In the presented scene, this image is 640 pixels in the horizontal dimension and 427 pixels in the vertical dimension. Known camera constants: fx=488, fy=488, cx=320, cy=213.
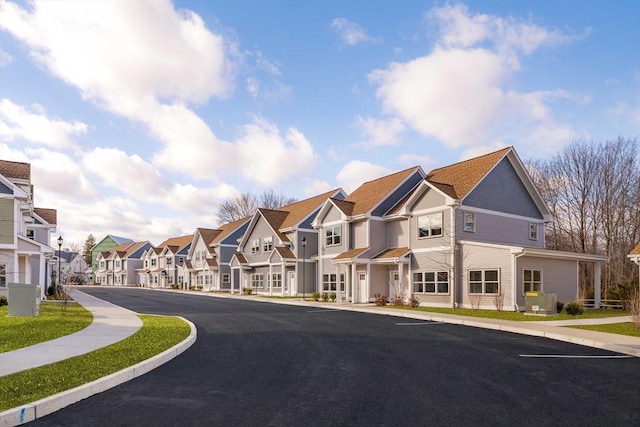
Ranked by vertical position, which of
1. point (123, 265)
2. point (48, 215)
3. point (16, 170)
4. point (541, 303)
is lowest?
point (123, 265)

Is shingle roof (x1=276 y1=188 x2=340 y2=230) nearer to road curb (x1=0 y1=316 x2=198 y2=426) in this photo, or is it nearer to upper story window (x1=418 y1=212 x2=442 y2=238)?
upper story window (x1=418 y1=212 x2=442 y2=238)

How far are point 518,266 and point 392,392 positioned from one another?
19.5 metres

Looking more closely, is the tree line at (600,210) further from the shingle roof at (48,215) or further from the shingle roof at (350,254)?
the shingle roof at (48,215)

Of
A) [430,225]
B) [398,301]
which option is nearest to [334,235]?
[398,301]

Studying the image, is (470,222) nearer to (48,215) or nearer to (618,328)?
(618,328)

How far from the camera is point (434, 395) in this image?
7.79 metres

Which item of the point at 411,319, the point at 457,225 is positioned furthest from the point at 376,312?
the point at 457,225

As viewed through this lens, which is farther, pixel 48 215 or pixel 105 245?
pixel 105 245

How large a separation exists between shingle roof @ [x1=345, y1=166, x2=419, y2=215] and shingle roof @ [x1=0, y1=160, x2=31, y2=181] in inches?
887

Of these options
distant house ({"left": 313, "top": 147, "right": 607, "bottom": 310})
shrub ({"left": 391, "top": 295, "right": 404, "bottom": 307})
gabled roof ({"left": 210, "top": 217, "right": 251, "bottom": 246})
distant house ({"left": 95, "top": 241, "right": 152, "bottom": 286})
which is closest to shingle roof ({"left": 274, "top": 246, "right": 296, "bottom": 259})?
distant house ({"left": 313, "top": 147, "right": 607, "bottom": 310})

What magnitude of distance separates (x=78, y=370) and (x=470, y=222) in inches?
926

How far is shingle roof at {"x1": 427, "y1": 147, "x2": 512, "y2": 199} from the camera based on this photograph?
2850 cm

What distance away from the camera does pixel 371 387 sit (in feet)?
27.0

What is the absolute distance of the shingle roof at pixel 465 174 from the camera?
93.5 ft
